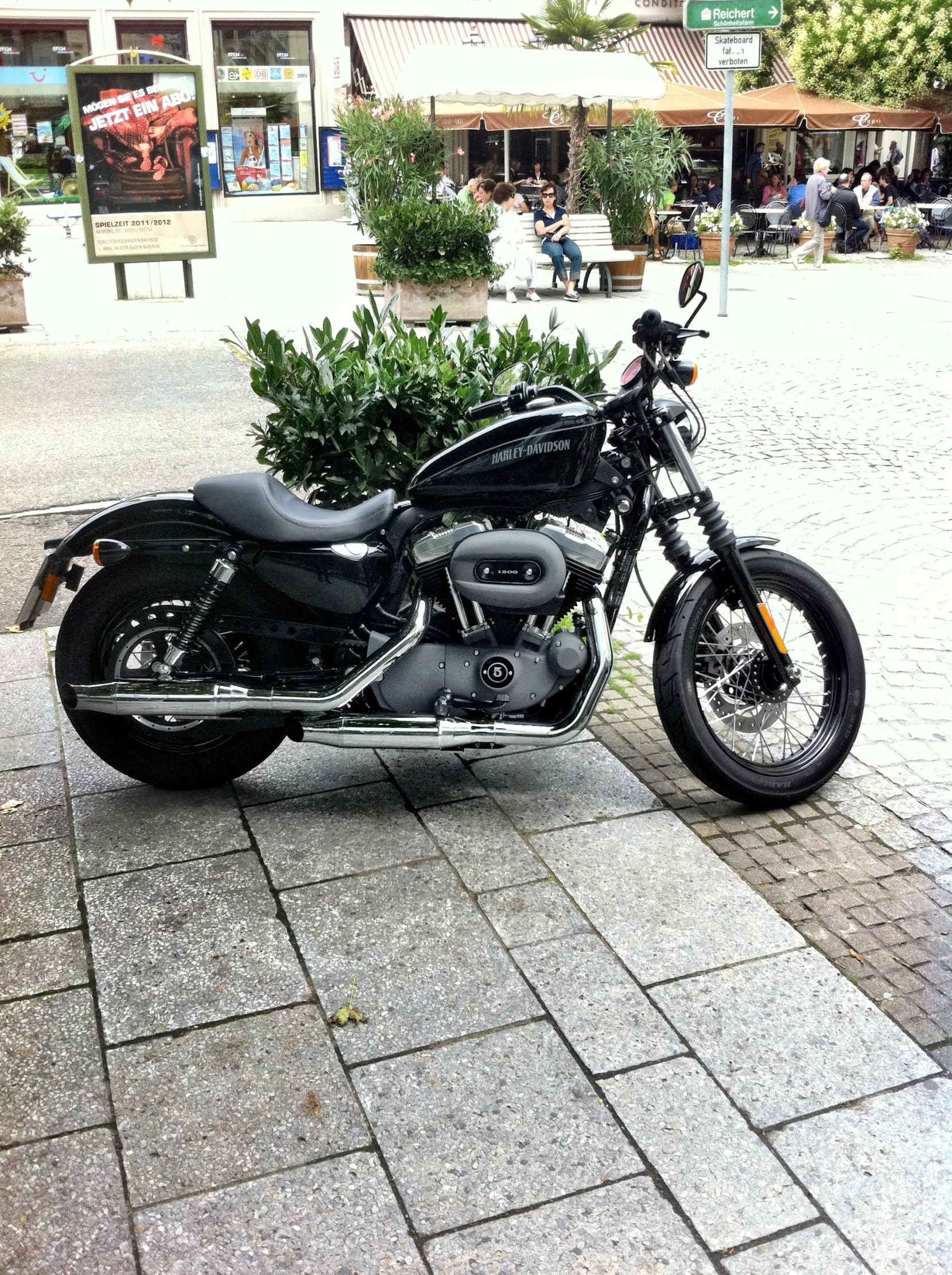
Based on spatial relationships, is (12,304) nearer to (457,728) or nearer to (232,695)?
(232,695)

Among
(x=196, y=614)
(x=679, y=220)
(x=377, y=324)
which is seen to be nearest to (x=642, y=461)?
(x=196, y=614)

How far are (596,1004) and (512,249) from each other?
14059mm

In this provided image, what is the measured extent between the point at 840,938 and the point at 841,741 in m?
0.85

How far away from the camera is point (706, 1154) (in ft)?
8.28

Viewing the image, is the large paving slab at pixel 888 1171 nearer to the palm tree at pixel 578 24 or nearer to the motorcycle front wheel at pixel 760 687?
the motorcycle front wheel at pixel 760 687

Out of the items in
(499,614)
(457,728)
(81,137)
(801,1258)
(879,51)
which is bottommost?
(801,1258)

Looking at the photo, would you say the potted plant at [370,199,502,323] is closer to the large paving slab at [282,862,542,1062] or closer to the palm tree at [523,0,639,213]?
the palm tree at [523,0,639,213]

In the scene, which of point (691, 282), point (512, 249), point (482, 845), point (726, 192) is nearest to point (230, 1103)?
point (482, 845)

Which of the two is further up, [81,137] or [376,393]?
[81,137]

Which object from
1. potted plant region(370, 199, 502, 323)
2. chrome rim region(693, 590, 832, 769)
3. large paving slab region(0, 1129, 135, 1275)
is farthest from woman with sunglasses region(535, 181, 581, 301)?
large paving slab region(0, 1129, 135, 1275)

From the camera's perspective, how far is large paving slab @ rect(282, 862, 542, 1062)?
2918mm

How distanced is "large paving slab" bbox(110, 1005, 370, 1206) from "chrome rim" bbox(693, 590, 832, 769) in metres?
1.65

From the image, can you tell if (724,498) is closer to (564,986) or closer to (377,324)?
(377,324)

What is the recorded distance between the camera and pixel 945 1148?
254 centimetres
